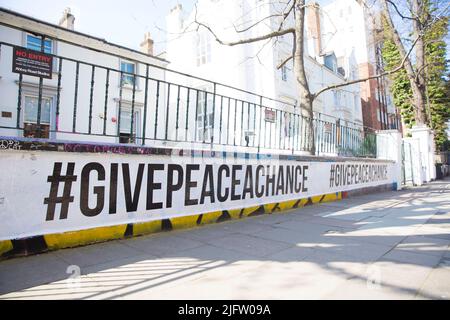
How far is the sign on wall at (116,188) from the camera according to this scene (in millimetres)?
2744

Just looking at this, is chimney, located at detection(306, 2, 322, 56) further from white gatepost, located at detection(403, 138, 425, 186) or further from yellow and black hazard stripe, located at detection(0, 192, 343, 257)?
yellow and black hazard stripe, located at detection(0, 192, 343, 257)

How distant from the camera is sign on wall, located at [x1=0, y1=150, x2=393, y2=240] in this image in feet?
9.00

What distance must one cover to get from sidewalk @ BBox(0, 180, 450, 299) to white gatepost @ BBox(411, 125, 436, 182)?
1376 centimetres

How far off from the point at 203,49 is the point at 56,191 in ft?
61.2

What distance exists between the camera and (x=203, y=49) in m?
19.7

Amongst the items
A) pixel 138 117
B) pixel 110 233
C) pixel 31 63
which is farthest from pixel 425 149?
pixel 31 63

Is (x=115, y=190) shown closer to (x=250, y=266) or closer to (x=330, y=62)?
(x=250, y=266)

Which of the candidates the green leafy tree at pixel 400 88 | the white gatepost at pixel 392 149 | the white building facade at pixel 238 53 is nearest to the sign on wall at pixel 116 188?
the white gatepost at pixel 392 149

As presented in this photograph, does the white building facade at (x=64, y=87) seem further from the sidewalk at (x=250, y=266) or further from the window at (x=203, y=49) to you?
the sidewalk at (x=250, y=266)

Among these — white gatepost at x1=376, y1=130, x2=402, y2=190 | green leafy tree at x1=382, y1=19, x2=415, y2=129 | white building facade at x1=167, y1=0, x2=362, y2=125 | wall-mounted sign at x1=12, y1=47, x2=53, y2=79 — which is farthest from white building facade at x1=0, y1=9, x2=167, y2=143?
green leafy tree at x1=382, y1=19, x2=415, y2=129

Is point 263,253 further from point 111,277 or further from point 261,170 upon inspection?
point 261,170

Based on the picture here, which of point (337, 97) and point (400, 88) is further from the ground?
point (400, 88)

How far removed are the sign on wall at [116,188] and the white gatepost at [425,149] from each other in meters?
13.8
